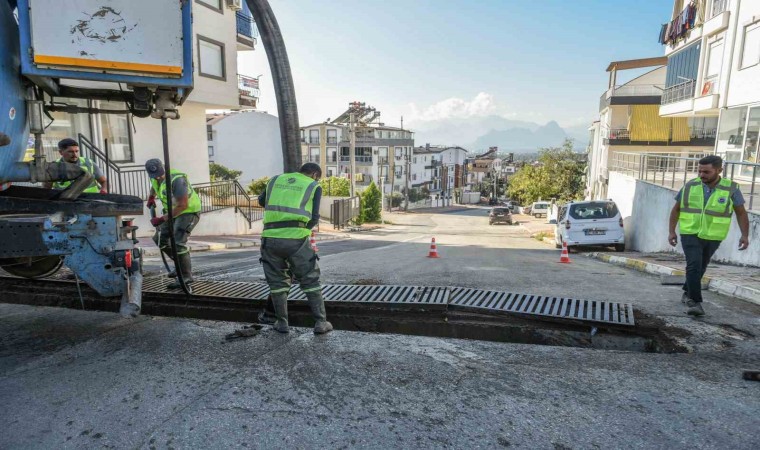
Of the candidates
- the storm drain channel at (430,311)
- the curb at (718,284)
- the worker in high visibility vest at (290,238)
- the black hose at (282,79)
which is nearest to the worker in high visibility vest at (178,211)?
the storm drain channel at (430,311)

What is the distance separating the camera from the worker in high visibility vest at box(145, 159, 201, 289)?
587cm

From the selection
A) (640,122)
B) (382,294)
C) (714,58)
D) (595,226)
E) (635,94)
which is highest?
(635,94)

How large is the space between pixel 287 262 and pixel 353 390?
160 cm

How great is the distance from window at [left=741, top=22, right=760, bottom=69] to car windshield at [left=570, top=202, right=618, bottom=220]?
295 inches

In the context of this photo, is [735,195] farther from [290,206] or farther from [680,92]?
[680,92]

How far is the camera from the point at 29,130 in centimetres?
399

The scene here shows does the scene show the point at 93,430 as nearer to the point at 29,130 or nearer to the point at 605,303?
the point at 29,130

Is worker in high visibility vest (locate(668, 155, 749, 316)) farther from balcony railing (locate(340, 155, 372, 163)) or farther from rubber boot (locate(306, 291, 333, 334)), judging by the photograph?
balcony railing (locate(340, 155, 372, 163))

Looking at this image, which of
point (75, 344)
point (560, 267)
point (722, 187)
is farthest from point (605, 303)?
point (75, 344)

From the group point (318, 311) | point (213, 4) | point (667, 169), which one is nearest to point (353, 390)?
point (318, 311)

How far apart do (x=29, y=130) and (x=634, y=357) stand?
5.39 m

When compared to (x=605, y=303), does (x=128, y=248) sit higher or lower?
higher

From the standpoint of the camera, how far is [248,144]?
5228 centimetres

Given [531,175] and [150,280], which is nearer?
[150,280]
